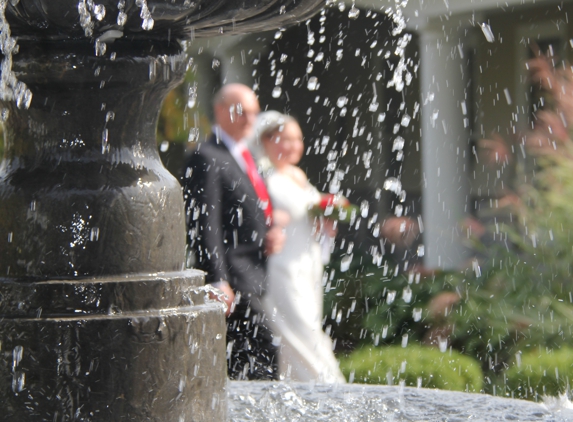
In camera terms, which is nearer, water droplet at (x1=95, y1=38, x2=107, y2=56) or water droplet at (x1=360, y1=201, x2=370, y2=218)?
water droplet at (x1=95, y1=38, x2=107, y2=56)

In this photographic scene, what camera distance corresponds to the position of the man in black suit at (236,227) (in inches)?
195

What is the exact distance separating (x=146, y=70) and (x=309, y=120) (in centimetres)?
1275

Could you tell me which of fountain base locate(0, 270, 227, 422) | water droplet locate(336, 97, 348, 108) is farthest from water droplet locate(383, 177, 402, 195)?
fountain base locate(0, 270, 227, 422)

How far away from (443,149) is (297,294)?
20.5ft

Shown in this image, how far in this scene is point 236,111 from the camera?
5434 millimetres

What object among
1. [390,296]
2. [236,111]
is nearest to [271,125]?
[236,111]

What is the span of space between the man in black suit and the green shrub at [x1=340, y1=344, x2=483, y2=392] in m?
0.59

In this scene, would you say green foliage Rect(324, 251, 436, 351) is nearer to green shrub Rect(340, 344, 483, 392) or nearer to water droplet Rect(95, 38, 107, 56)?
green shrub Rect(340, 344, 483, 392)

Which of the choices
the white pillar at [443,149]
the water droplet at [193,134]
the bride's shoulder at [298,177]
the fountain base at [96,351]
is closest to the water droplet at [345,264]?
the white pillar at [443,149]

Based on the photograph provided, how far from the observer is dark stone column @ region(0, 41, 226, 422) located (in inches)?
81.3

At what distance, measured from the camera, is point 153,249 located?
2197 millimetres

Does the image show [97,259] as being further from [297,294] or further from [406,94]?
[406,94]

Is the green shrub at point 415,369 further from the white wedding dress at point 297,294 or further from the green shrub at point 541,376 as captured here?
the white wedding dress at point 297,294

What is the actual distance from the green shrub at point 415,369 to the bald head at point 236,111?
137 cm
